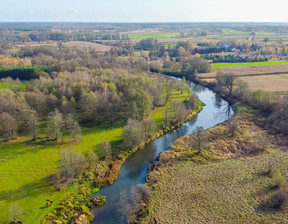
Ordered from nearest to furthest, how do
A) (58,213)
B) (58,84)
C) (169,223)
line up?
(169,223) < (58,213) < (58,84)

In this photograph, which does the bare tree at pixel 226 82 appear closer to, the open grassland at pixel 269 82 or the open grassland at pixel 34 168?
the open grassland at pixel 269 82

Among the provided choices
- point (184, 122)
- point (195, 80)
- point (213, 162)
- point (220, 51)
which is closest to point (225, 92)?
A: point (195, 80)

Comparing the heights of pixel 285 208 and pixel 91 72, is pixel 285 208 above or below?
below

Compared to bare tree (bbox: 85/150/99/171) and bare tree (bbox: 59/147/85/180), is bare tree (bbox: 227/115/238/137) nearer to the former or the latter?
bare tree (bbox: 85/150/99/171)

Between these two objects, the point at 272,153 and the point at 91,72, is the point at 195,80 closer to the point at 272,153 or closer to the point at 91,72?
the point at 91,72

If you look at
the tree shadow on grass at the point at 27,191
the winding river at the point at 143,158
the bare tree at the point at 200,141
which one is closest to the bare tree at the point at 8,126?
the tree shadow on grass at the point at 27,191

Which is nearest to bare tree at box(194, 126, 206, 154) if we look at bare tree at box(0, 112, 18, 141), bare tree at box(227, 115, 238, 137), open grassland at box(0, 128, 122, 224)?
bare tree at box(227, 115, 238, 137)
